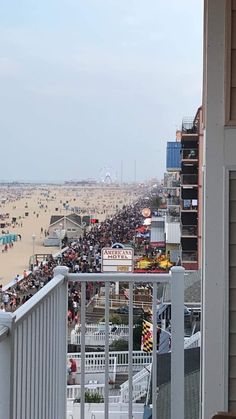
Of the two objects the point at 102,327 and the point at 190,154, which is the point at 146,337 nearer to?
the point at 102,327

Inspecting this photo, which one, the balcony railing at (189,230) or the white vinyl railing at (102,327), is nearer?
the balcony railing at (189,230)

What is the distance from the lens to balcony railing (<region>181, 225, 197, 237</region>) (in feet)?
7.81

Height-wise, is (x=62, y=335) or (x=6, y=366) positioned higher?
(x=6, y=366)

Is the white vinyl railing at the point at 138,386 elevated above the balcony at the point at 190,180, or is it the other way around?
the balcony at the point at 190,180

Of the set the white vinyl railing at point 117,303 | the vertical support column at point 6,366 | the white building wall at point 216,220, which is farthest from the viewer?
the white vinyl railing at point 117,303

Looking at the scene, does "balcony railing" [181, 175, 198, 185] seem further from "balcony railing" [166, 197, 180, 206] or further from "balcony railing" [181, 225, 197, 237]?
"balcony railing" [181, 225, 197, 237]

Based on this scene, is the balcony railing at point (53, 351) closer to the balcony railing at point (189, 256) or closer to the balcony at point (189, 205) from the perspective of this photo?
the balcony railing at point (189, 256)

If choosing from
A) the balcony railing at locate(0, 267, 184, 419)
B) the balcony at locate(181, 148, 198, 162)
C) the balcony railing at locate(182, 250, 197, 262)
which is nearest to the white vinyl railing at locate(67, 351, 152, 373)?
the balcony railing at locate(0, 267, 184, 419)

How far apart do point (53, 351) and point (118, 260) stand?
522 millimetres

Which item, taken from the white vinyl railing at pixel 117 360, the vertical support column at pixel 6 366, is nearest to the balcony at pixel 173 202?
the white vinyl railing at pixel 117 360

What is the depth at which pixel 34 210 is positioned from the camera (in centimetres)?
202

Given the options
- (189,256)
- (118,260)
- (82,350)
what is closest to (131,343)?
(82,350)

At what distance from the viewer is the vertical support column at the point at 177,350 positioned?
2.49m

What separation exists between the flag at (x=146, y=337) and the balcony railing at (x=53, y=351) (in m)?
0.08
